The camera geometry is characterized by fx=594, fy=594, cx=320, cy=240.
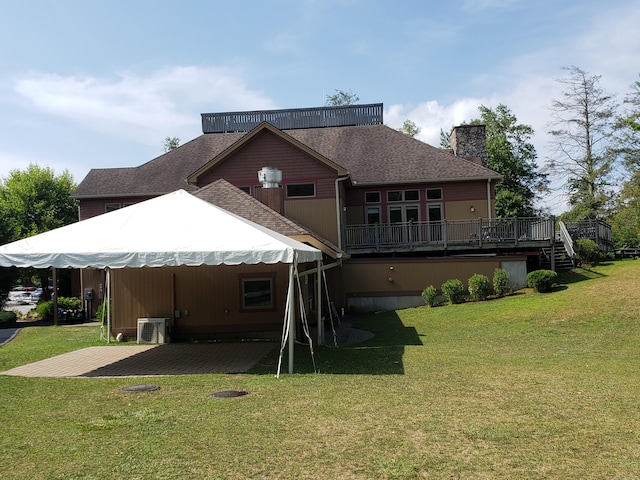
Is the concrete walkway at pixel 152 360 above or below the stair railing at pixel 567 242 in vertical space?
below

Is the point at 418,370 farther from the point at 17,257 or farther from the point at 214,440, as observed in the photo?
the point at 17,257

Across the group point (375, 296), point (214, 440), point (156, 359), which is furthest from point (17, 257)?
point (375, 296)

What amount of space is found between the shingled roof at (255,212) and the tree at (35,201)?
27.8m

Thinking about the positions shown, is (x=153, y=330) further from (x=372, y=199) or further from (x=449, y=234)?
(x=372, y=199)

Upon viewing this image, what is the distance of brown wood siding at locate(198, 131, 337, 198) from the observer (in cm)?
2275

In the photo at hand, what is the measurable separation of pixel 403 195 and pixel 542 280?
7606 millimetres

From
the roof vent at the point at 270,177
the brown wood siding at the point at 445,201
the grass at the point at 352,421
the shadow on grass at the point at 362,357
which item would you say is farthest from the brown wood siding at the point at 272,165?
the grass at the point at 352,421

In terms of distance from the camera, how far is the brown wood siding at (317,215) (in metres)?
22.7

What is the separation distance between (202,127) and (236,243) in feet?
75.0

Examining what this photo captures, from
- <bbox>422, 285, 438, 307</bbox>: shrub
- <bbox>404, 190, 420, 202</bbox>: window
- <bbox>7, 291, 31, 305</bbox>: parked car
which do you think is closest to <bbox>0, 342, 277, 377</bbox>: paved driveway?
<bbox>422, 285, 438, 307</bbox>: shrub

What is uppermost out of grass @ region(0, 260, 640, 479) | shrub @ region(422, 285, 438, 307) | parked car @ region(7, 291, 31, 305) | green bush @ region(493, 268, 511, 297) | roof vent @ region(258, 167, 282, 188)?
roof vent @ region(258, 167, 282, 188)

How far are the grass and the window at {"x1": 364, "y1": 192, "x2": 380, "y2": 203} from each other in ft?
47.8

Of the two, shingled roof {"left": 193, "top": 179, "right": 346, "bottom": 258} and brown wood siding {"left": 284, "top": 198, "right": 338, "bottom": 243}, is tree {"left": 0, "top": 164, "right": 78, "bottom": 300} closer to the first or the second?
brown wood siding {"left": 284, "top": 198, "right": 338, "bottom": 243}

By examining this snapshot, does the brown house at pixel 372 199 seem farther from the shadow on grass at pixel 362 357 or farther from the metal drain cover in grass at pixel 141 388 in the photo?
the metal drain cover in grass at pixel 141 388
